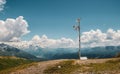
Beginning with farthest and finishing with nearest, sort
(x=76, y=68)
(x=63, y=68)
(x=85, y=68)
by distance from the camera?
(x=63, y=68)
(x=76, y=68)
(x=85, y=68)

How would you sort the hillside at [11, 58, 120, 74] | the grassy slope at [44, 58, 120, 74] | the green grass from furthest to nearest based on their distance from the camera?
the green grass < the hillside at [11, 58, 120, 74] < the grassy slope at [44, 58, 120, 74]

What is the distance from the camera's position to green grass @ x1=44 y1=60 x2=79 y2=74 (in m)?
57.3

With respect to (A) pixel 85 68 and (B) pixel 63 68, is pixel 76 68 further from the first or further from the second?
(B) pixel 63 68

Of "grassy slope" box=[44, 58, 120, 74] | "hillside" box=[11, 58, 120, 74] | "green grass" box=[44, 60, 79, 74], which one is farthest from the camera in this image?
"green grass" box=[44, 60, 79, 74]

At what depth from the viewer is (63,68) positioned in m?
60.3

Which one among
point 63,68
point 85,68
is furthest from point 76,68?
point 63,68

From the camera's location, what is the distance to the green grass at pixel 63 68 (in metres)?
57.3

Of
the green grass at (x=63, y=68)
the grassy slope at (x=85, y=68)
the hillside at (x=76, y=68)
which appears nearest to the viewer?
the grassy slope at (x=85, y=68)

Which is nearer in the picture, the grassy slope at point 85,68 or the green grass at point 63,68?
the grassy slope at point 85,68

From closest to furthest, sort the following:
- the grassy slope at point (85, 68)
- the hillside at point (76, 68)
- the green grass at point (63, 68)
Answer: the grassy slope at point (85, 68)
the hillside at point (76, 68)
the green grass at point (63, 68)

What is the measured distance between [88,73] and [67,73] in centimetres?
550

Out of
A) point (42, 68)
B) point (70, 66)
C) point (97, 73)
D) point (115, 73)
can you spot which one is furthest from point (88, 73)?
point (42, 68)

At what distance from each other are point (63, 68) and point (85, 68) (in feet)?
21.3

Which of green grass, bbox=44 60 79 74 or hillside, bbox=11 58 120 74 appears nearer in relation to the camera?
hillside, bbox=11 58 120 74
